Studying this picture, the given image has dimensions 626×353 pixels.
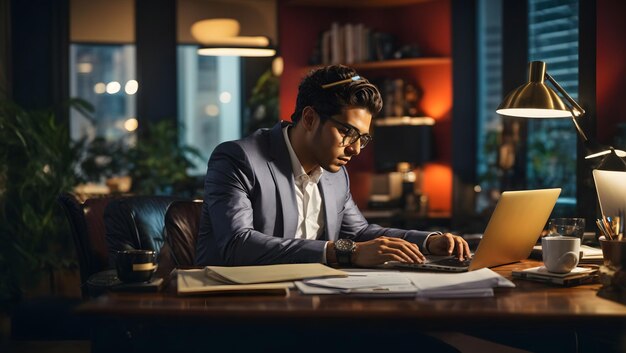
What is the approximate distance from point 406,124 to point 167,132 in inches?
81.8

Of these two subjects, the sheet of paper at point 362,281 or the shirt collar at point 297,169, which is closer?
the sheet of paper at point 362,281

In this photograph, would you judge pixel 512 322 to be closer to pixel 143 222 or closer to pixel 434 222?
pixel 143 222

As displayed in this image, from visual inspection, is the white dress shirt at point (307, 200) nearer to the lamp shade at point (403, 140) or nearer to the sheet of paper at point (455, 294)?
the sheet of paper at point (455, 294)

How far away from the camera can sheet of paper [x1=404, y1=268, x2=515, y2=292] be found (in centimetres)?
181

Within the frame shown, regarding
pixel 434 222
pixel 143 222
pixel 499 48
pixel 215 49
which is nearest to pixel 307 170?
pixel 143 222

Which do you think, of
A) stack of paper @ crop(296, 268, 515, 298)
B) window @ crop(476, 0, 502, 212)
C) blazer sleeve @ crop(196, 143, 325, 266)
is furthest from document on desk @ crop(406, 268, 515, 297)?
window @ crop(476, 0, 502, 212)

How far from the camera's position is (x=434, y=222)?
235 inches

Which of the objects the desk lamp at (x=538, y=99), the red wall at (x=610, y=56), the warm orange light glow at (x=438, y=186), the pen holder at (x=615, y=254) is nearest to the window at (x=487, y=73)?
the warm orange light glow at (x=438, y=186)

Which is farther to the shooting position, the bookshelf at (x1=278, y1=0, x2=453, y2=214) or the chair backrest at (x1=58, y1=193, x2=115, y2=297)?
the bookshelf at (x1=278, y1=0, x2=453, y2=214)

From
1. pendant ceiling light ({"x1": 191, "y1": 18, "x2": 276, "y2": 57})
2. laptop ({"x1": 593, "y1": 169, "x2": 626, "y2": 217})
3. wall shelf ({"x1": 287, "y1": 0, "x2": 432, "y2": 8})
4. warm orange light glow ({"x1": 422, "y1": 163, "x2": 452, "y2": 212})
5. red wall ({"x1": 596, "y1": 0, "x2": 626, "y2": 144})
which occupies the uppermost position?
wall shelf ({"x1": 287, "y1": 0, "x2": 432, "y2": 8})

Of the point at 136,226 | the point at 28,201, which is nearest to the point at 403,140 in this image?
the point at 28,201

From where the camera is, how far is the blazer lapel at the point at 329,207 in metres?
2.81

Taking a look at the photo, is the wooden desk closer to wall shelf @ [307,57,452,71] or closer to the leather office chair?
the leather office chair

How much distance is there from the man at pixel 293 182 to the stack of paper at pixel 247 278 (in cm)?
25
